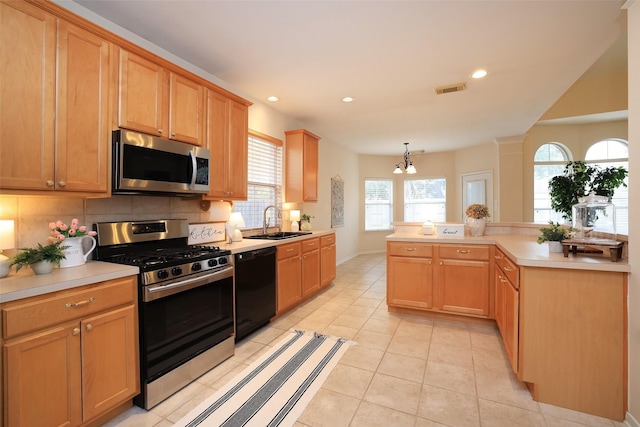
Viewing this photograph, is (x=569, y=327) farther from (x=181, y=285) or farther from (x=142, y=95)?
(x=142, y=95)

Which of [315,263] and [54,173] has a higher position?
[54,173]

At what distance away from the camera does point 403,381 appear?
2.13 metres

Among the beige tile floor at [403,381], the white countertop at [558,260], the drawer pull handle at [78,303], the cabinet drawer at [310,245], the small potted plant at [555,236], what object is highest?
the small potted plant at [555,236]

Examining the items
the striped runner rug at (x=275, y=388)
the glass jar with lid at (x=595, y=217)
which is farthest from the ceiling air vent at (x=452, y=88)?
the striped runner rug at (x=275, y=388)

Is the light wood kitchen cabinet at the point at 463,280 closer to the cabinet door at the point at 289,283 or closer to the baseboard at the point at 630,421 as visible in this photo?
the baseboard at the point at 630,421

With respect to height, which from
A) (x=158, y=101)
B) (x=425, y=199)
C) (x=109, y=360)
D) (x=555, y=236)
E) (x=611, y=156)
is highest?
(x=611, y=156)

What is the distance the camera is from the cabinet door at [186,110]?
2.35 metres

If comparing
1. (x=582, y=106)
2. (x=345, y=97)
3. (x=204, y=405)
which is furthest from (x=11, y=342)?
(x=582, y=106)

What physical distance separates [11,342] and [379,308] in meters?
3.27

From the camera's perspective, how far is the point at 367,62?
2.84 m

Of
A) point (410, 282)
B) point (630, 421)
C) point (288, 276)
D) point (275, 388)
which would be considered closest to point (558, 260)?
point (630, 421)

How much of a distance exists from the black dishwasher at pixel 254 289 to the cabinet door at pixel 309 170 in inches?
59.2

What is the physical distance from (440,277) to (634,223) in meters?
1.75

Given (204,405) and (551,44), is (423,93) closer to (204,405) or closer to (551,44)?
(551,44)
